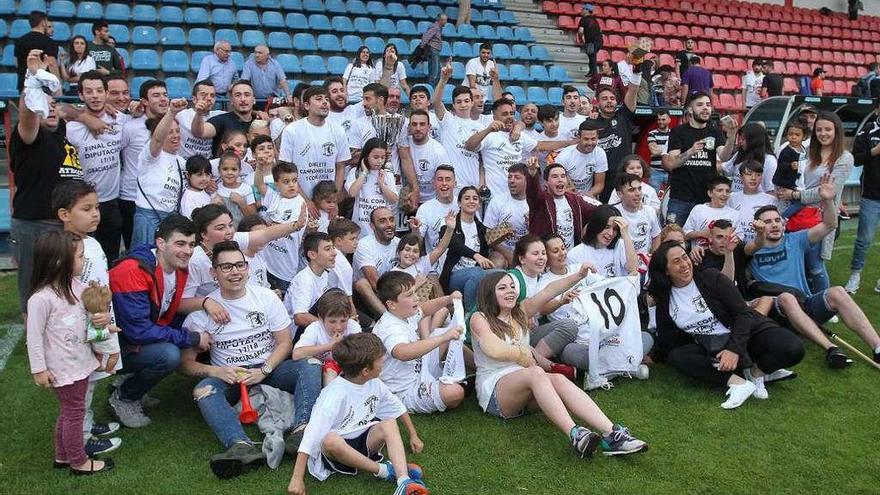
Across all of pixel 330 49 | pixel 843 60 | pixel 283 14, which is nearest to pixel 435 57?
pixel 330 49

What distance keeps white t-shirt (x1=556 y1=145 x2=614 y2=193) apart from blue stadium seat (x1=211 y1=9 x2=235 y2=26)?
8.77m

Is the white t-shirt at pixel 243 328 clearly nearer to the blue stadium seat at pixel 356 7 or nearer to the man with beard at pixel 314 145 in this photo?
the man with beard at pixel 314 145

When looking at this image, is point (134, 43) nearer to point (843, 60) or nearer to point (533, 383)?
point (533, 383)

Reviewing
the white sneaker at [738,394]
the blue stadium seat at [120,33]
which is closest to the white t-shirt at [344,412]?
the white sneaker at [738,394]

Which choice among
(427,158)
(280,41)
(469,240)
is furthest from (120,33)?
(469,240)

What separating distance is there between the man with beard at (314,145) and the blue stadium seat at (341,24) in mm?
8681

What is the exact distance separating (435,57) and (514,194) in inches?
301

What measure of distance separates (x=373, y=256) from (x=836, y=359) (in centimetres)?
369

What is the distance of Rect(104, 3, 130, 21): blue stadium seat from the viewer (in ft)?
41.8

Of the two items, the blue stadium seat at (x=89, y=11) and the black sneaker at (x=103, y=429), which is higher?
the blue stadium seat at (x=89, y=11)

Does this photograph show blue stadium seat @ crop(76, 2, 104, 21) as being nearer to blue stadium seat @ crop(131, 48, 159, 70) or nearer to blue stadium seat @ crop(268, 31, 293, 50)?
blue stadium seat @ crop(131, 48, 159, 70)

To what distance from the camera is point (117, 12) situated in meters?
12.9

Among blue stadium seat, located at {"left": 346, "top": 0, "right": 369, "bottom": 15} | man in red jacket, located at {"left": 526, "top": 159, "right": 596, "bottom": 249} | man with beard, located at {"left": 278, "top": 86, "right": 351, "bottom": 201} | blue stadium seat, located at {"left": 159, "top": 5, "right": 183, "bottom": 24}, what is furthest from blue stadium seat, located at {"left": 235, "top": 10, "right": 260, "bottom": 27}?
man in red jacket, located at {"left": 526, "top": 159, "right": 596, "bottom": 249}

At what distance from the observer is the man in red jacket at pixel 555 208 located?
6355mm
